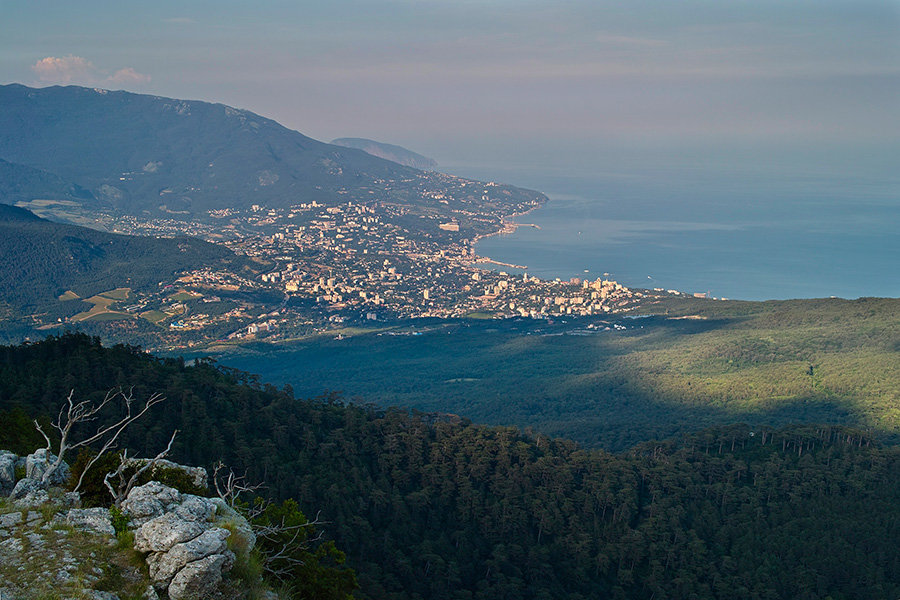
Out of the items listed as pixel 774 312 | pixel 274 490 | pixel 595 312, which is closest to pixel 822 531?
pixel 274 490

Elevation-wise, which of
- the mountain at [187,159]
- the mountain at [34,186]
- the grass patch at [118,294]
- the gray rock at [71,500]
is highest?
the mountain at [187,159]

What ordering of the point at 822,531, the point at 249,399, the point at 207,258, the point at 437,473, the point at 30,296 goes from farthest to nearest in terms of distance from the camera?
the point at 207,258
the point at 30,296
the point at 249,399
the point at 437,473
the point at 822,531

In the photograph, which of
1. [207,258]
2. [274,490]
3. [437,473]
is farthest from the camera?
[207,258]

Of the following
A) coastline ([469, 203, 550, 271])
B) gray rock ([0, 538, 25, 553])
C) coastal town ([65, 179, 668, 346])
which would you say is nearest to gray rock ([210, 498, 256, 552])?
gray rock ([0, 538, 25, 553])

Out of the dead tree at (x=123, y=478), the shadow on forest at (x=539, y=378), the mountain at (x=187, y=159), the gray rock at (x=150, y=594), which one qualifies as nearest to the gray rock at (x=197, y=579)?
the gray rock at (x=150, y=594)

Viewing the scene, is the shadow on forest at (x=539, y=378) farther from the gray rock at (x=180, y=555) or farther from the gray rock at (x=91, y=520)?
the gray rock at (x=180, y=555)

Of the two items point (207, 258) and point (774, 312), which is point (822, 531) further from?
point (207, 258)
